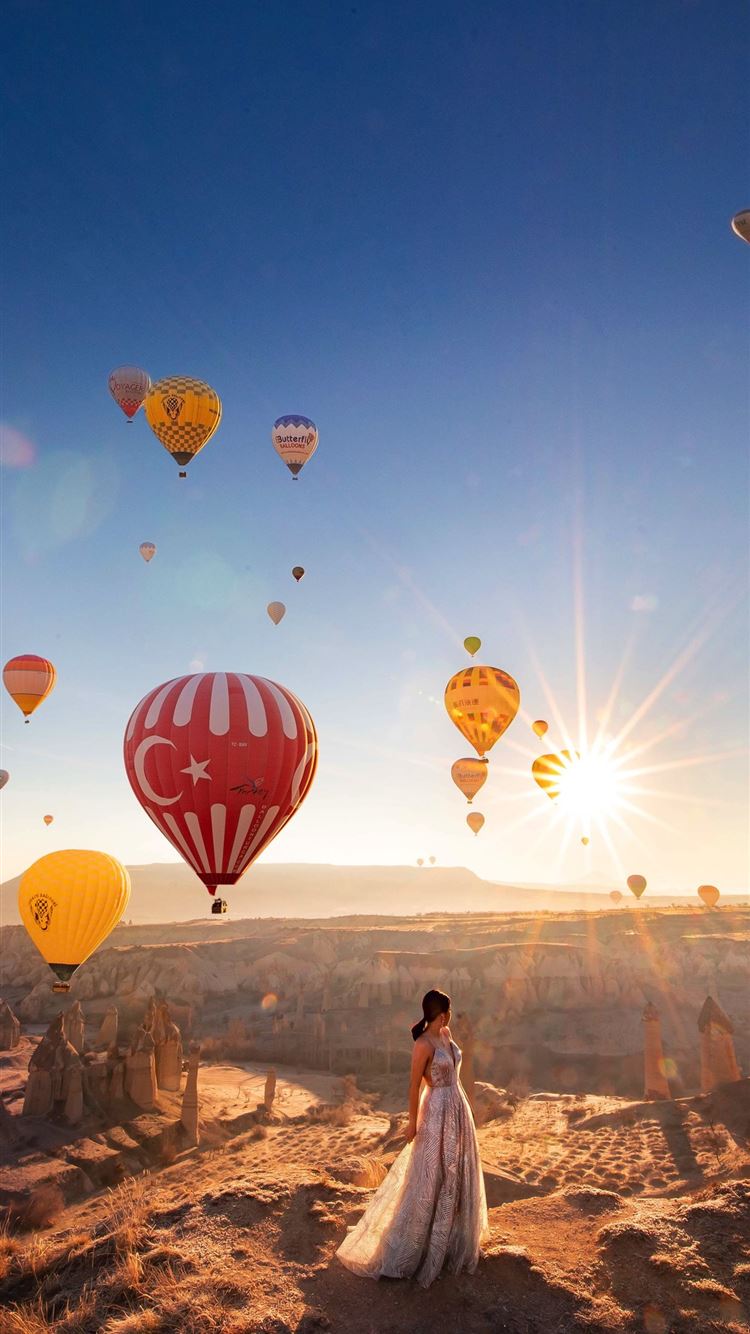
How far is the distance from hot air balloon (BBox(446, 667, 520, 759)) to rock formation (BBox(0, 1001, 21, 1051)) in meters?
36.9

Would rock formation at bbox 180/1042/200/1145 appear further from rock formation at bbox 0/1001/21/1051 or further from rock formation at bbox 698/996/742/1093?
rock formation at bbox 0/1001/21/1051

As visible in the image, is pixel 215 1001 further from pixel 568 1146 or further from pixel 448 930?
pixel 568 1146

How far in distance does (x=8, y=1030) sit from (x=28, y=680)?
26.6 meters

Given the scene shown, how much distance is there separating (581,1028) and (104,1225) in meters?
47.0

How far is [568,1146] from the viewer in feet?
64.9

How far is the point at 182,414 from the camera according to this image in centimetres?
2783

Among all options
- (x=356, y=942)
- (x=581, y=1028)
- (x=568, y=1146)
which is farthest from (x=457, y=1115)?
(x=356, y=942)

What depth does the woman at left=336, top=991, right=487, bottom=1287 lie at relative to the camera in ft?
22.8

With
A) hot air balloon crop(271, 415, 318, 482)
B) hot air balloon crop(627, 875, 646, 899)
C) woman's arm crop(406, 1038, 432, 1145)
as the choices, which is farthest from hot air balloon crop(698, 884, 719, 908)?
woman's arm crop(406, 1038, 432, 1145)

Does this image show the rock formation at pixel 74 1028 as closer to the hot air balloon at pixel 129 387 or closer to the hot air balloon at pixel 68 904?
the hot air balloon at pixel 68 904

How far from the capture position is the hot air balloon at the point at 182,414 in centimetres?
2784

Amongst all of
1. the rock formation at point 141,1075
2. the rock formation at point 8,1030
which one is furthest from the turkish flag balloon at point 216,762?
the rock formation at point 8,1030

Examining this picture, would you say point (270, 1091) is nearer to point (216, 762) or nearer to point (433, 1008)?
point (216, 762)

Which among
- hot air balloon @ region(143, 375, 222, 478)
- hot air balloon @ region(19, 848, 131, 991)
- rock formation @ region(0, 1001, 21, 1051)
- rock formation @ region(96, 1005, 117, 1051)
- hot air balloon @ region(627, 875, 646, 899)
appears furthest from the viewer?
hot air balloon @ region(627, 875, 646, 899)
